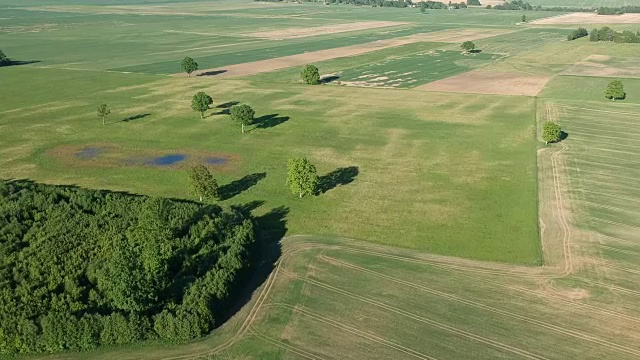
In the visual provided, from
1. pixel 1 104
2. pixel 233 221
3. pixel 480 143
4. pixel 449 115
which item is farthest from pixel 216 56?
pixel 233 221

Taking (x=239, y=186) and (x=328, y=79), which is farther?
(x=328, y=79)

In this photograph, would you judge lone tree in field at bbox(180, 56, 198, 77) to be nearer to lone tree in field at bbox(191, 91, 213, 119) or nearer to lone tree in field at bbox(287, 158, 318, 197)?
lone tree in field at bbox(191, 91, 213, 119)

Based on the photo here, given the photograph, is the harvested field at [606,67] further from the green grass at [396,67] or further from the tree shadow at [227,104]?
the tree shadow at [227,104]

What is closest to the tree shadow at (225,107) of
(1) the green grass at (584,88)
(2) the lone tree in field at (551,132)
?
A: (2) the lone tree in field at (551,132)

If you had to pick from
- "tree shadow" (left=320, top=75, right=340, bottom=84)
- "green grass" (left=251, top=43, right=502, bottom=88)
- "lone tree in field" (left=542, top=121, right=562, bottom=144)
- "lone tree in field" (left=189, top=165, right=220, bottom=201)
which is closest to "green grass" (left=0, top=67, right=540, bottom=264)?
"lone tree in field" (left=542, top=121, right=562, bottom=144)

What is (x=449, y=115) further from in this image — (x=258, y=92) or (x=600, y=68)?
(x=600, y=68)

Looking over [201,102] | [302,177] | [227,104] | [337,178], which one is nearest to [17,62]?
[227,104]

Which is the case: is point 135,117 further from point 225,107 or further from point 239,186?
point 239,186
